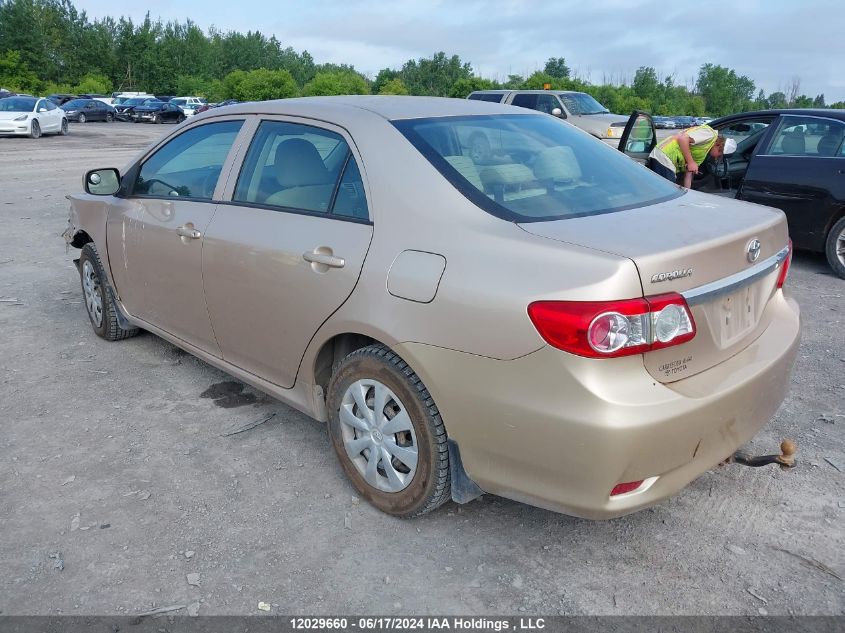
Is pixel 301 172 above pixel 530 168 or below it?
below

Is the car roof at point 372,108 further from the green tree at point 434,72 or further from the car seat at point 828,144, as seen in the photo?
the green tree at point 434,72

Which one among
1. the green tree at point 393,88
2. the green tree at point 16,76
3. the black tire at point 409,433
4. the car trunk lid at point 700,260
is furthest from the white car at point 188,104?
the car trunk lid at point 700,260

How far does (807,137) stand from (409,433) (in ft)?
20.5

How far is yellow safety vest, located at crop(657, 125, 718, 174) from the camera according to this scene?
8.20 m

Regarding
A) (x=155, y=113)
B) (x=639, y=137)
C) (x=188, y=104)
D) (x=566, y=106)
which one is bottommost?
(x=155, y=113)

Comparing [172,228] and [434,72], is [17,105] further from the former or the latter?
[434,72]

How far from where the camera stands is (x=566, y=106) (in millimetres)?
17641

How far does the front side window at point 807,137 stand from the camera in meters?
7.16

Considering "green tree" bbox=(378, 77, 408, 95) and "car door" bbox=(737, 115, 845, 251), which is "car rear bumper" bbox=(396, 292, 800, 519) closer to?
"car door" bbox=(737, 115, 845, 251)

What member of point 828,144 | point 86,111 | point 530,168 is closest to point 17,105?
point 86,111

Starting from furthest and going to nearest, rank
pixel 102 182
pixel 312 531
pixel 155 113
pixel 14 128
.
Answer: pixel 155 113 < pixel 14 128 < pixel 102 182 < pixel 312 531

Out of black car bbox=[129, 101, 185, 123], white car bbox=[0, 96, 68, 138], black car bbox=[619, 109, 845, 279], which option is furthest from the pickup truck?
black car bbox=[129, 101, 185, 123]

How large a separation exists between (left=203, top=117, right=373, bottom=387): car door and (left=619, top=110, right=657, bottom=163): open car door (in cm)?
483

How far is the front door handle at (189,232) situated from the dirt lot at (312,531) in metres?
1.00
